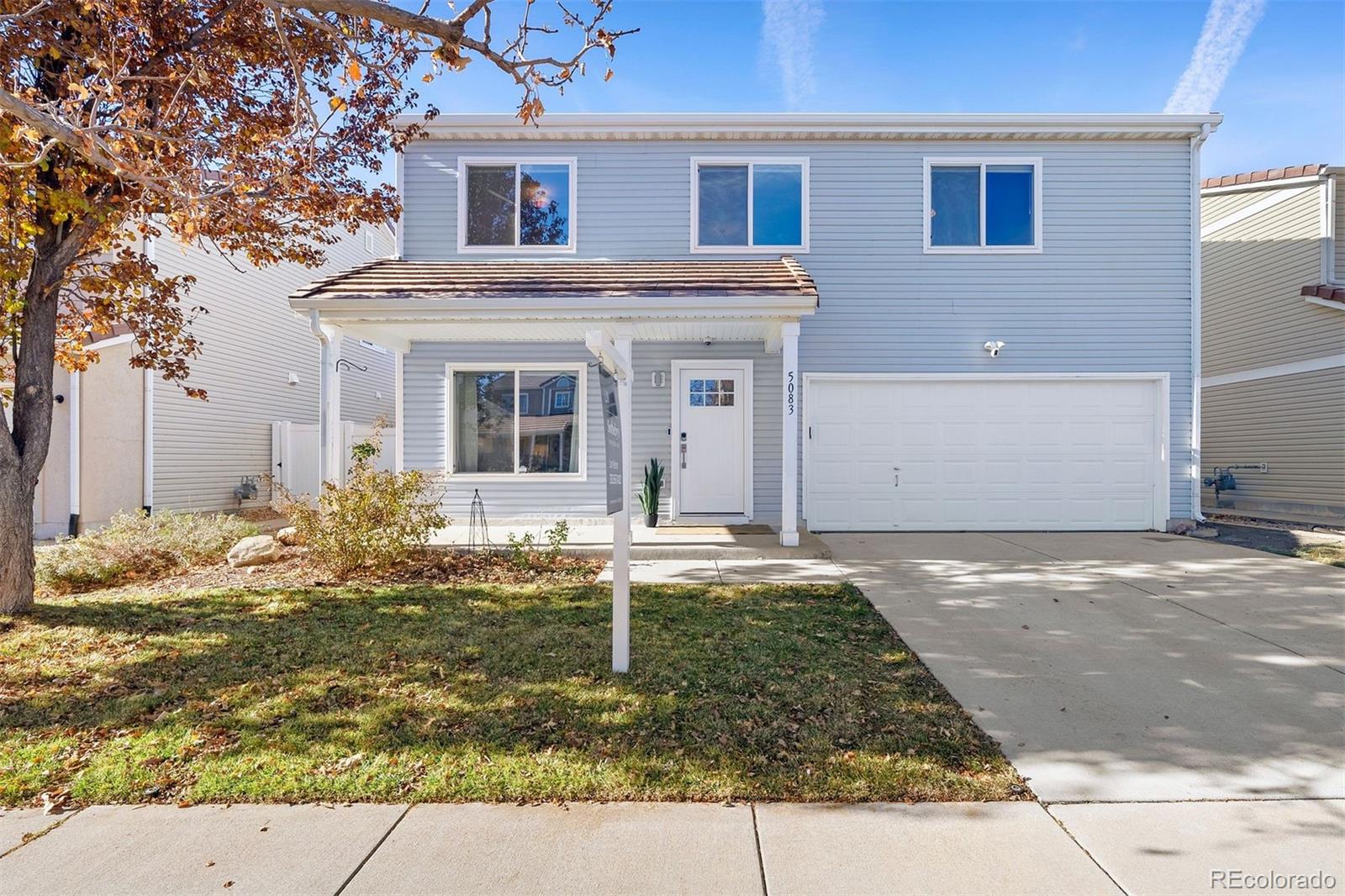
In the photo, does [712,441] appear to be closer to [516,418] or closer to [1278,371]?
[516,418]

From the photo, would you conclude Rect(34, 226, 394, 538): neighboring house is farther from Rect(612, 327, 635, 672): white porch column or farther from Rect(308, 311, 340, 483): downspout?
Rect(612, 327, 635, 672): white porch column

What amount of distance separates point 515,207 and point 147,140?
15.6 feet

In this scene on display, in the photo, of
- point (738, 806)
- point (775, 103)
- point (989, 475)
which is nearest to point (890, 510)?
point (989, 475)

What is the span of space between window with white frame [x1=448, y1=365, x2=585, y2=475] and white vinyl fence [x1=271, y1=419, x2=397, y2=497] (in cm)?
451

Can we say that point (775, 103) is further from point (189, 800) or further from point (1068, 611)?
point (189, 800)

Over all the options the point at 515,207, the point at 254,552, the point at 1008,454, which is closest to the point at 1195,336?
the point at 1008,454

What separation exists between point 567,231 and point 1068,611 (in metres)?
8.06

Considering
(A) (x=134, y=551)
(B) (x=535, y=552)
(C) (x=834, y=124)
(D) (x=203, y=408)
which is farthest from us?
(D) (x=203, y=408)

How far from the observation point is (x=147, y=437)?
35.0 ft

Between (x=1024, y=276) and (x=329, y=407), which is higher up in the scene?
(x=1024, y=276)

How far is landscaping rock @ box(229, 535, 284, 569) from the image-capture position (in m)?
7.28

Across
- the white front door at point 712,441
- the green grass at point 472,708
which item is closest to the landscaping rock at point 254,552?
the green grass at point 472,708

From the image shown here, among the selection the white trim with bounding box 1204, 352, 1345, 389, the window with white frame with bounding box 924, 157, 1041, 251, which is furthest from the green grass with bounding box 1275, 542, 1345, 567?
the window with white frame with bounding box 924, 157, 1041, 251

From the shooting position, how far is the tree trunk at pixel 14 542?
208 inches
